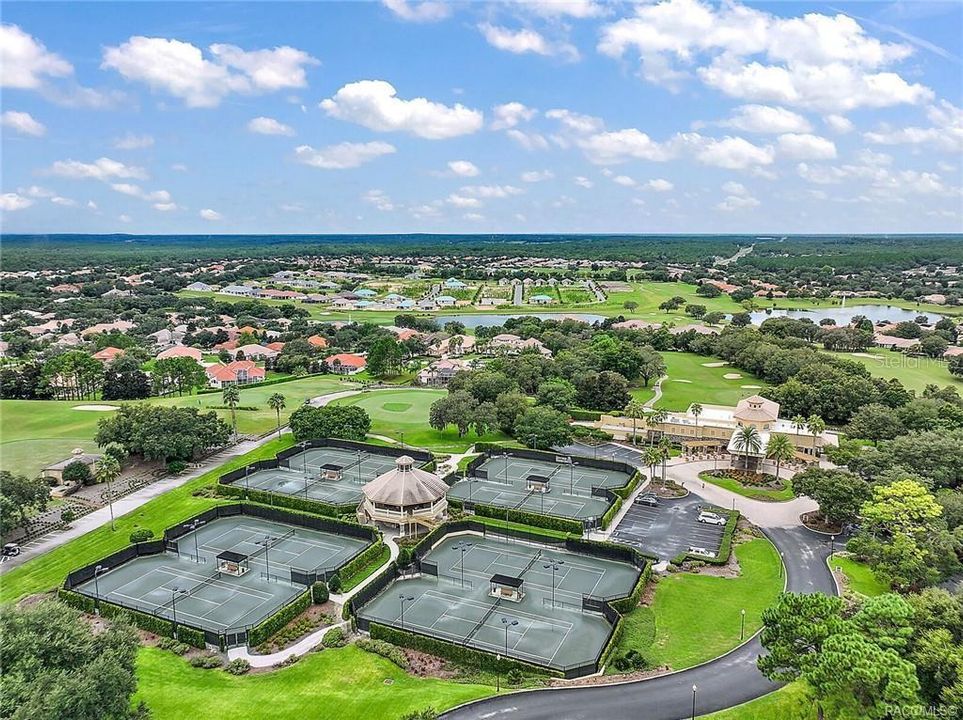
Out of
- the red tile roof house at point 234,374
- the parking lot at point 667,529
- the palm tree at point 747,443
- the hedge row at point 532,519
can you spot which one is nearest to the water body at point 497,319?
the red tile roof house at point 234,374

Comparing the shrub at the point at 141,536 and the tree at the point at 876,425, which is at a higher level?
the tree at the point at 876,425

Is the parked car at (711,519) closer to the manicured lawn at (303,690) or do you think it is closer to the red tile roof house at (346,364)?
the manicured lawn at (303,690)

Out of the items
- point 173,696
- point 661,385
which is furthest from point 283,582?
point 661,385

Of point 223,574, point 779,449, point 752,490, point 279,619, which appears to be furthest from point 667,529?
point 223,574

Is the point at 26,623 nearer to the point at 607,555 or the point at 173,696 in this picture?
the point at 173,696

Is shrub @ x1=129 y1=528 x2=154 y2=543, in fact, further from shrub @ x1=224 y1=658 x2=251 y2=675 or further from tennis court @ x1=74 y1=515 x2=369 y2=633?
shrub @ x1=224 y1=658 x2=251 y2=675
